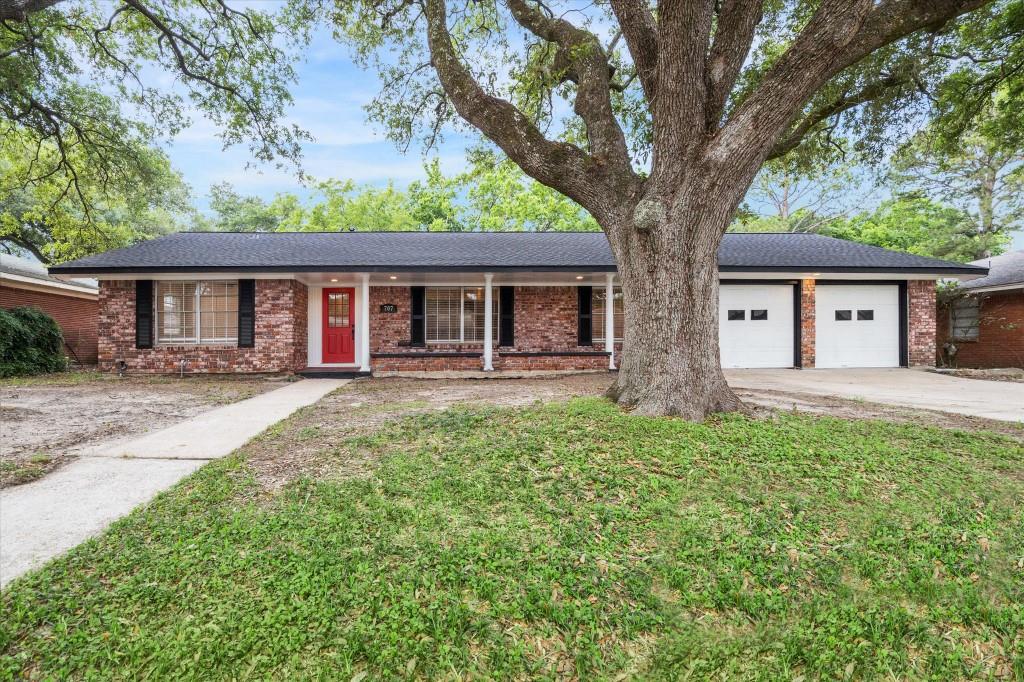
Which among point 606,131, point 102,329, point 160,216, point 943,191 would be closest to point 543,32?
point 606,131

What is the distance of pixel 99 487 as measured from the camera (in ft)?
11.6

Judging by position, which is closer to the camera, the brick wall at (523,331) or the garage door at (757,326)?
the brick wall at (523,331)

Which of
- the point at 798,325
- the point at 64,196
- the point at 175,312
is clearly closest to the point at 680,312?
the point at 798,325

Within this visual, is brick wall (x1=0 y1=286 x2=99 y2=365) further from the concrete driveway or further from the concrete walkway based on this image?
the concrete driveway

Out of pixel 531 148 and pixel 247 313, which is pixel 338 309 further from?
pixel 531 148

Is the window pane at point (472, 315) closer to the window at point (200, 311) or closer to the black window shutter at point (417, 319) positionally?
the black window shutter at point (417, 319)

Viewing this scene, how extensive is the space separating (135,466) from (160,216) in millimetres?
30576

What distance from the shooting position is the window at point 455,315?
12.3m

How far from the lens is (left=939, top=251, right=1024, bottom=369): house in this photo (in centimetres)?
1252

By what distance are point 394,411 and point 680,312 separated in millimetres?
3671

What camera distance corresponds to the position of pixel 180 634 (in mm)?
1924

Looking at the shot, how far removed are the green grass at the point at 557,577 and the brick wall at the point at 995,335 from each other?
13.0 m

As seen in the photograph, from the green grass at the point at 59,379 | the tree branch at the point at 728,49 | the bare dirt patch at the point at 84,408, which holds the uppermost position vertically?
the tree branch at the point at 728,49

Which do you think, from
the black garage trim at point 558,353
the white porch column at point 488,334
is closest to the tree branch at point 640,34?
the white porch column at point 488,334
